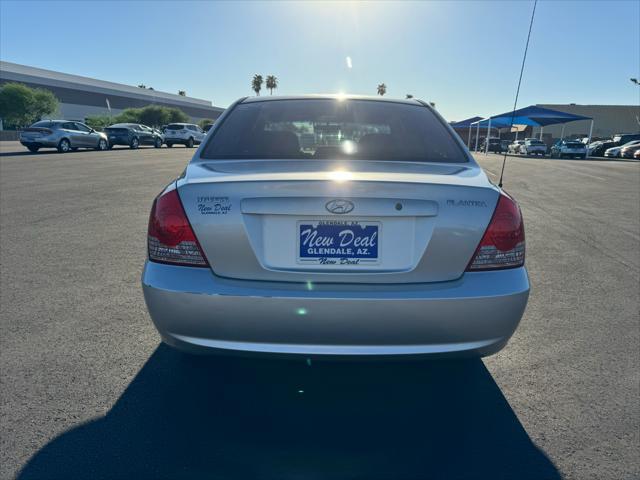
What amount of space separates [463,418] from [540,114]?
34.6m

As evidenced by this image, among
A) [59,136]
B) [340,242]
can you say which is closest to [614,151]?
[59,136]

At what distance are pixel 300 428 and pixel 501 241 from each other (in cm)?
130

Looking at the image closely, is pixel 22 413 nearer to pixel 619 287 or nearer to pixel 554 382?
pixel 554 382

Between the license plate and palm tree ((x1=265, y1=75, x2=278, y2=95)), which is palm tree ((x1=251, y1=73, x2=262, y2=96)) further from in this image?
the license plate

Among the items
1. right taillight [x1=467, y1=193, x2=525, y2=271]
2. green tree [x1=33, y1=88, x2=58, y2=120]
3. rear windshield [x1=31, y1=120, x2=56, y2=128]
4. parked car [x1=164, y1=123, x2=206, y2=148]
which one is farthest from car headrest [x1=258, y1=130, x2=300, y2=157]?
green tree [x1=33, y1=88, x2=58, y2=120]

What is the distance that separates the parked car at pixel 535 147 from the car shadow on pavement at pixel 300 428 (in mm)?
39595

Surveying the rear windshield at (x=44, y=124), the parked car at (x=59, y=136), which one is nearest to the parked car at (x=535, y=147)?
the parked car at (x=59, y=136)

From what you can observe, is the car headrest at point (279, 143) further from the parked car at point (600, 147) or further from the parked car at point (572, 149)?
the parked car at point (600, 147)

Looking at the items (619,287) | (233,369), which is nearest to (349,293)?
(233,369)

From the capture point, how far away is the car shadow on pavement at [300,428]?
196 cm

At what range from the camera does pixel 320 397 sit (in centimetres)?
247

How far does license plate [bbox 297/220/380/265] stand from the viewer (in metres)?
1.94

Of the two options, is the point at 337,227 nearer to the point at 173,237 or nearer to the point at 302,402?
the point at 173,237

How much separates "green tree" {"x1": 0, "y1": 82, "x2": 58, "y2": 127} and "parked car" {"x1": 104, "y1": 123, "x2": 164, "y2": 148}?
2574 cm
